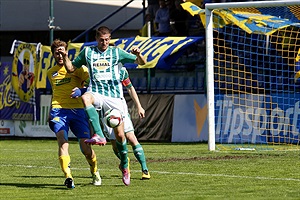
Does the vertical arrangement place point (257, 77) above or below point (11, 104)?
above

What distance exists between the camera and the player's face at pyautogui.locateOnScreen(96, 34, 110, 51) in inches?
472

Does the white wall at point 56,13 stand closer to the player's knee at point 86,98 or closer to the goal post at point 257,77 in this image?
the goal post at point 257,77

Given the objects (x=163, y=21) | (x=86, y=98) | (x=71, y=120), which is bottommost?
(x=71, y=120)

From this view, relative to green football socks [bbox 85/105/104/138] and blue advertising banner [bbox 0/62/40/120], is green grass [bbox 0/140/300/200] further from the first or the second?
blue advertising banner [bbox 0/62/40/120]

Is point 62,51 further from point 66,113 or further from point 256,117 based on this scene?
point 256,117

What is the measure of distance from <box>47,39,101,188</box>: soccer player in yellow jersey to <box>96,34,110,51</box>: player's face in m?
0.49

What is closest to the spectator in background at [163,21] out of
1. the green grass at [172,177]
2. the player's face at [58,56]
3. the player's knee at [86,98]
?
the green grass at [172,177]

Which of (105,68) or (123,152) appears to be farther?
(123,152)

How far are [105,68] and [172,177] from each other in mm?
→ 2026

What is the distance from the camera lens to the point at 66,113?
12547 millimetres

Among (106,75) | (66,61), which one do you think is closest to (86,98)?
(106,75)

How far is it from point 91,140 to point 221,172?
10.1 feet

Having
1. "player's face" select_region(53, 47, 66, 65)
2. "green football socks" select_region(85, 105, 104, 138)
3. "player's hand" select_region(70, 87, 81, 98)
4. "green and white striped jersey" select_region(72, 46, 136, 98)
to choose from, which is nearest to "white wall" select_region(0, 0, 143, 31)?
"player's face" select_region(53, 47, 66, 65)

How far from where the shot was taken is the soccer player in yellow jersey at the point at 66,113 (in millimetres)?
12312
